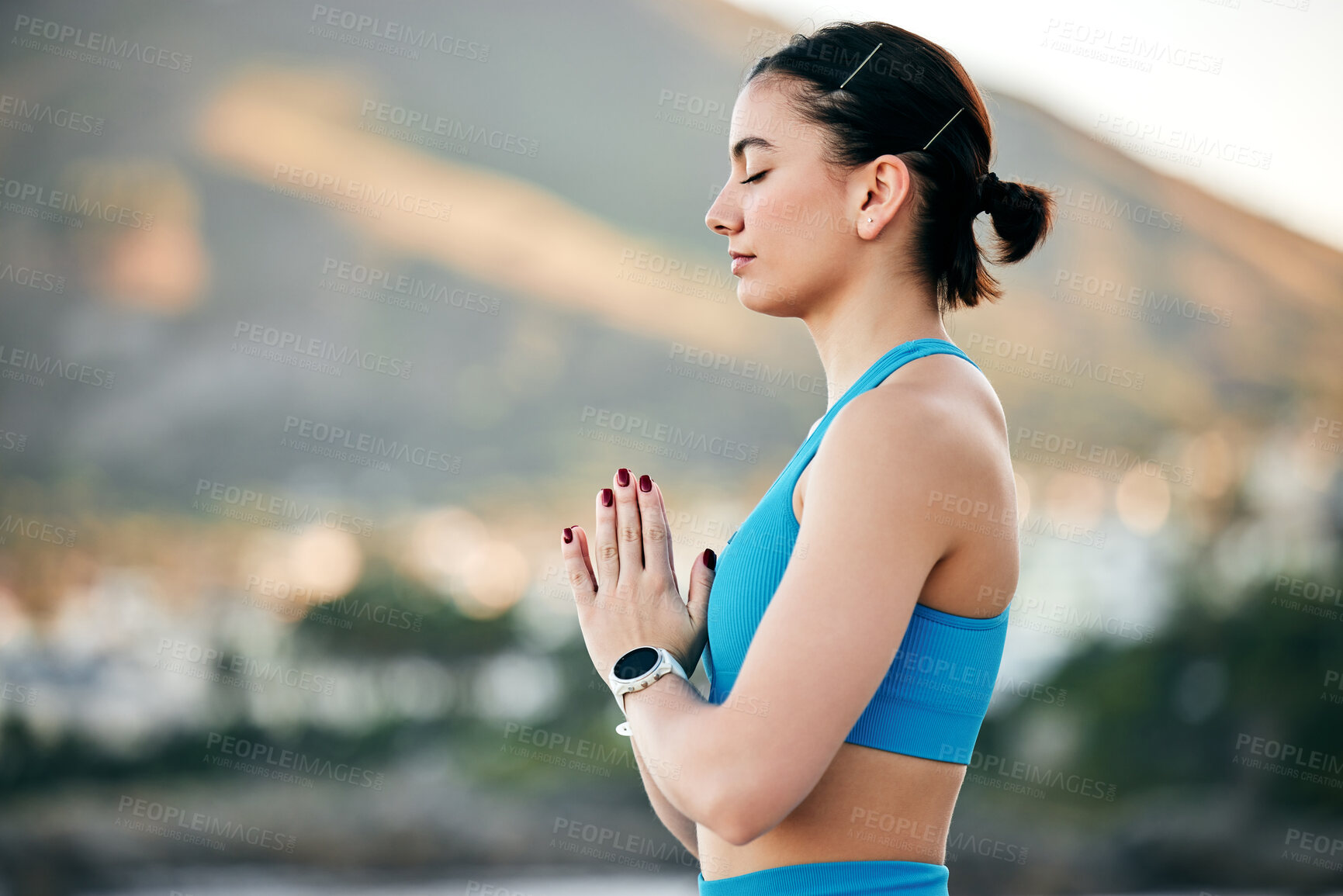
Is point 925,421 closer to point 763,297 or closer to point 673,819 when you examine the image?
point 763,297

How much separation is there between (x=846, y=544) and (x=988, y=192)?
1.88 ft

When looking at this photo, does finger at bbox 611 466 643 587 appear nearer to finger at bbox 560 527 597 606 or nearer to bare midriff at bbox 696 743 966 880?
finger at bbox 560 527 597 606

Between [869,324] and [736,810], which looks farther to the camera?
[869,324]

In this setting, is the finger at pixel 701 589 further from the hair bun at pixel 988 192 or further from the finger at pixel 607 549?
the hair bun at pixel 988 192

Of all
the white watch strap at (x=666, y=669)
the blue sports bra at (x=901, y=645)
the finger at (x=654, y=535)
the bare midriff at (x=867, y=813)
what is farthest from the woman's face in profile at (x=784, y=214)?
the bare midriff at (x=867, y=813)

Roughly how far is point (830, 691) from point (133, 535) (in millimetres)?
4753

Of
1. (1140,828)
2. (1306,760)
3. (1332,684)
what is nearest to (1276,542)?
(1332,684)

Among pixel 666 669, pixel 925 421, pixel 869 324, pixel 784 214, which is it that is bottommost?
pixel 666 669

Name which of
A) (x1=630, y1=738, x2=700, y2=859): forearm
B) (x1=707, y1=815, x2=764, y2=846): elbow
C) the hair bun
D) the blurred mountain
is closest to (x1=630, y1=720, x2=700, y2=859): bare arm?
(x1=630, y1=738, x2=700, y2=859): forearm

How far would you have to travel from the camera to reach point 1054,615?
4.87m

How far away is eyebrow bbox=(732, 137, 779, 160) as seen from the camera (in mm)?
1155

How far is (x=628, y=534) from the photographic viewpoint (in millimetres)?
1145

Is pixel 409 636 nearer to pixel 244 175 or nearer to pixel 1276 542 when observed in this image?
pixel 244 175

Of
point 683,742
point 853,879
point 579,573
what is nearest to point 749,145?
point 579,573
